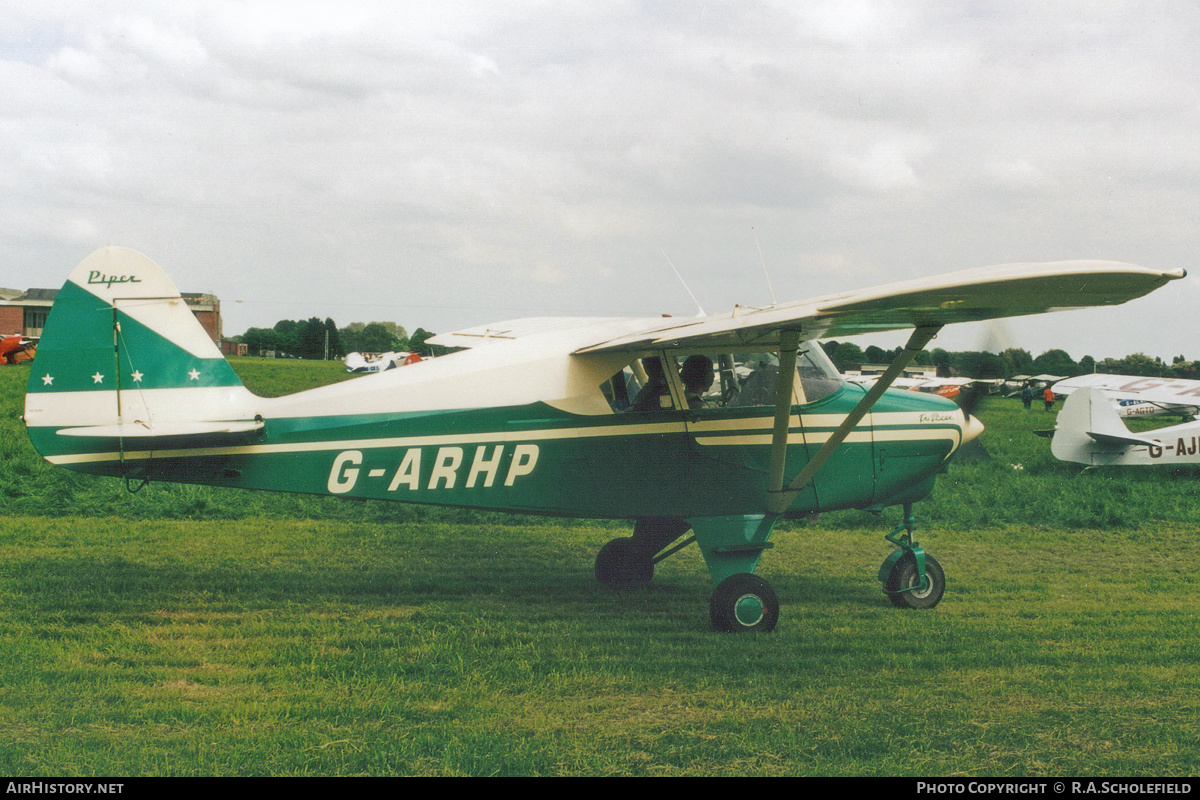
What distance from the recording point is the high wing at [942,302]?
14.5 ft

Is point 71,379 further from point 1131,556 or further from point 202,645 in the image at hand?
point 1131,556

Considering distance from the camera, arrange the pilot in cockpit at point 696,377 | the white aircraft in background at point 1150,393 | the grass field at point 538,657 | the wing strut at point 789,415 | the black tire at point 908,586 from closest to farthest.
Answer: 1. the grass field at point 538,657
2. the wing strut at point 789,415
3. the pilot in cockpit at point 696,377
4. the black tire at point 908,586
5. the white aircraft in background at point 1150,393

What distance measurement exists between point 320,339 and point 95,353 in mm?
43084

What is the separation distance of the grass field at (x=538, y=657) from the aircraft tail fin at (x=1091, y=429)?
5.50 metres

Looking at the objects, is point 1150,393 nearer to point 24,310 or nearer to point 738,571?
point 738,571

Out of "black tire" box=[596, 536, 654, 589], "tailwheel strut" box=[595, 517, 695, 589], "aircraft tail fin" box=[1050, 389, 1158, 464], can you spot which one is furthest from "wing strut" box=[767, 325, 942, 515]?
"aircraft tail fin" box=[1050, 389, 1158, 464]

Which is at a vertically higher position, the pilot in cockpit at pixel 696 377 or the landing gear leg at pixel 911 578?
the pilot in cockpit at pixel 696 377

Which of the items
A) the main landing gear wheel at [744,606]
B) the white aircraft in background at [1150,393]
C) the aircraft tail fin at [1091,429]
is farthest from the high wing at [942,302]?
the white aircraft in background at [1150,393]

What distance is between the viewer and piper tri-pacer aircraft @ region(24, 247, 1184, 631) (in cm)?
592

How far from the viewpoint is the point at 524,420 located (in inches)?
247

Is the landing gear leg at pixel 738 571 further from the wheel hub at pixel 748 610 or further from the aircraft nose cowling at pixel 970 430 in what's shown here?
the aircraft nose cowling at pixel 970 430

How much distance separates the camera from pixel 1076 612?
6953 mm

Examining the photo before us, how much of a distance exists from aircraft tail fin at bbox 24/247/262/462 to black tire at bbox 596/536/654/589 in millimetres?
3171
